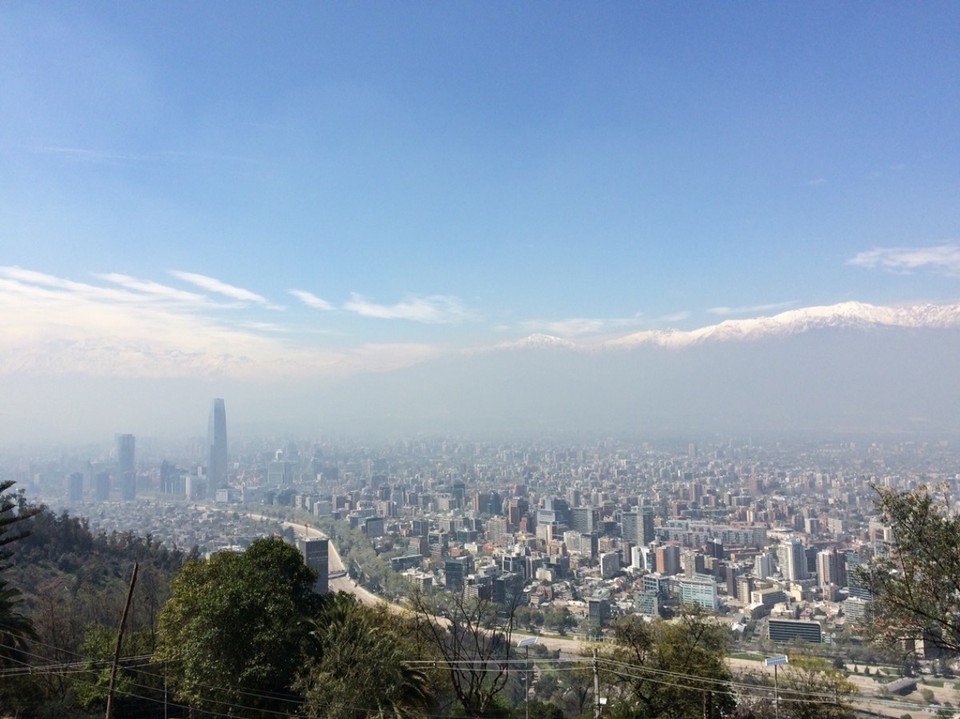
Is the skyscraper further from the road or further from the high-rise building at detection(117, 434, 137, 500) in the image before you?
the road

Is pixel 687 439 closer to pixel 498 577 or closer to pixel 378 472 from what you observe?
pixel 378 472

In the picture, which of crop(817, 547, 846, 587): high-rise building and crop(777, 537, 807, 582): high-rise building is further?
crop(777, 537, 807, 582): high-rise building

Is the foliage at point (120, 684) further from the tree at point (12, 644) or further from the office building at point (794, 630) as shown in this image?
the office building at point (794, 630)


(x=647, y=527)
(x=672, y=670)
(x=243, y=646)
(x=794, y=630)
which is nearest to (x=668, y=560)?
(x=647, y=527)

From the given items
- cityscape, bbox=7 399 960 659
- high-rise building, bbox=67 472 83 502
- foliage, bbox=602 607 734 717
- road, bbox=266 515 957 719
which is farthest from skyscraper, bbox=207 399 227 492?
foliage, bbox=602 607 734 717

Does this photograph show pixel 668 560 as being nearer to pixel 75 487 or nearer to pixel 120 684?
pixel 120 684

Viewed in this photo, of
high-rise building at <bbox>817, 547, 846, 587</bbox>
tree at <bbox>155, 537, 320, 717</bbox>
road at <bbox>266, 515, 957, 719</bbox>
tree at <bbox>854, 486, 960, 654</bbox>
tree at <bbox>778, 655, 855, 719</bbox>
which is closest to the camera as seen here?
tree at <bbox>854, 486, 960, 654</bbox>

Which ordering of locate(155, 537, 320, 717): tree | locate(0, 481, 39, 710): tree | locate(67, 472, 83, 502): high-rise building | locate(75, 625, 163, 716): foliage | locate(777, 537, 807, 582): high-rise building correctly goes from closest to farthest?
locate(155, 537, 320, 717): tree < locate(0, 481, 39, 710): tree < locate(75, 625, 163, 716): foliage < locate(777, 537, 807, 582): high-rise building < locate(67, 472, 83, 502): high-rise building
